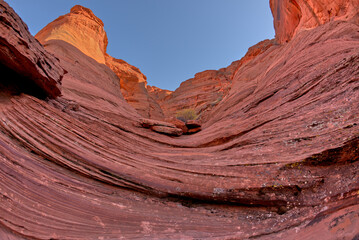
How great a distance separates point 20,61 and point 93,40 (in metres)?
20.1

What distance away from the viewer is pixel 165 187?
4812 mm

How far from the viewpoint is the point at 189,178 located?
16.6 feet

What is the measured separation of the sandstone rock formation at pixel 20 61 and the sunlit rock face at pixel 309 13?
13.7 meters

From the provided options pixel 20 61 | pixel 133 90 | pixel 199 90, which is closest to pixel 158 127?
pixel 20 61

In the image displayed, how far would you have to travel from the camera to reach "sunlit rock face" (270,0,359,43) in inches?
429

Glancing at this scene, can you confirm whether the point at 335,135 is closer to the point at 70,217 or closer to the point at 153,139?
the point at 70,217

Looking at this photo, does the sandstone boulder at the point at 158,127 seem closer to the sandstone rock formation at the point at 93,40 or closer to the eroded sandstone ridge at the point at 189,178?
the eroded sandstone ridge at the point at 189,178

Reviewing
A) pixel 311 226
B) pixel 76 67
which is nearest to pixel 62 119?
pixel 311 226

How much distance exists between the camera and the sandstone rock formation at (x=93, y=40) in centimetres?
1947

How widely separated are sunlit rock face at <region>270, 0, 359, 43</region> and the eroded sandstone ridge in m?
5.99

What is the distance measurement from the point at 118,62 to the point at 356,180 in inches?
1313

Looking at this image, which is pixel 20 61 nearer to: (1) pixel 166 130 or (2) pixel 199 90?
(1) pixel 166 130

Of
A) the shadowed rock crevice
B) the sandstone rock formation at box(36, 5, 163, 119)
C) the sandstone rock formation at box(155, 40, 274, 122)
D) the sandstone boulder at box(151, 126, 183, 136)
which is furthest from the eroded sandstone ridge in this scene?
the sandstone rock formation at box(155, 40, 274, 122)

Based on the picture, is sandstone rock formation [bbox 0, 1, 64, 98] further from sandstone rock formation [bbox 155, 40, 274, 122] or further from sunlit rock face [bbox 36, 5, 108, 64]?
sandstone rock formation [bbox 155, 40, 274, 122]
